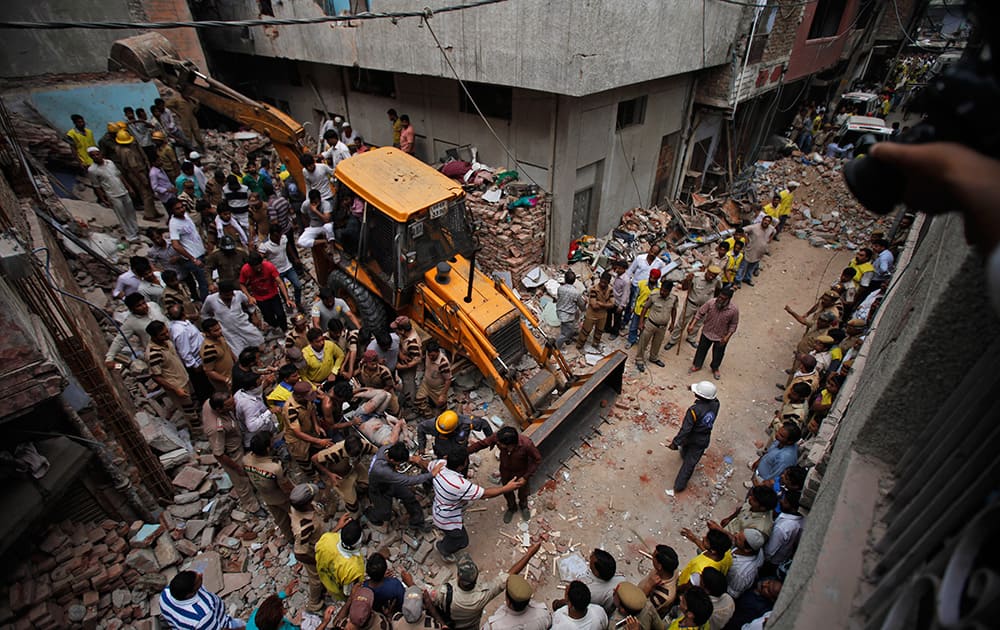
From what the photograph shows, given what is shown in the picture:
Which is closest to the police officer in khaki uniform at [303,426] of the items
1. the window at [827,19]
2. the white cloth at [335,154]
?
the white cloth at [335,154]

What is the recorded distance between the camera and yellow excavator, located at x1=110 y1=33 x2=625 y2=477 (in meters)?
5.47

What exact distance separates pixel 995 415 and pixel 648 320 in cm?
570

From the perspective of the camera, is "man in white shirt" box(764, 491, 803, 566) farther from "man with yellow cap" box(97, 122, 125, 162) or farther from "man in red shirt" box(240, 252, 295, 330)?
"man with yellow cap" box(97, 122, 125, 162)

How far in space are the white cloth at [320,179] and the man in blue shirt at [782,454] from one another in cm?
761

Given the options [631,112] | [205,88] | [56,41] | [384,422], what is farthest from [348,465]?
[56,41]

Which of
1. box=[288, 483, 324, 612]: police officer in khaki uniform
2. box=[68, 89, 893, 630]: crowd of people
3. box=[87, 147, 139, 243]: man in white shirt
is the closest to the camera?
box=[68, 89, 893, 630]: crowd of people

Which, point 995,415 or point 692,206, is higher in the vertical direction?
point 995,415

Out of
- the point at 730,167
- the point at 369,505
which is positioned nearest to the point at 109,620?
the point at 369,505

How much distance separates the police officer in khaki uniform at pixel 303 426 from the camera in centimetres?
444

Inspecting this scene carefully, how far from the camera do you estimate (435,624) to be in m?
3.49

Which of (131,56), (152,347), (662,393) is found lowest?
(662,393)

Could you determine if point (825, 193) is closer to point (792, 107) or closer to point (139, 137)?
point (792, 107)

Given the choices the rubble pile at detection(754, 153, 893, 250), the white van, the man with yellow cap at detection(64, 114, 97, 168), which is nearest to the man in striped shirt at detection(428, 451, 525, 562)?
the man with yellow cap at detection(64, 114, 97, 168)

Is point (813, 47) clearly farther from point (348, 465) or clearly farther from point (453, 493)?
point (348, 465)
